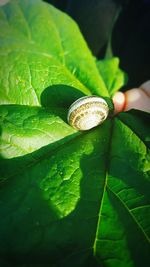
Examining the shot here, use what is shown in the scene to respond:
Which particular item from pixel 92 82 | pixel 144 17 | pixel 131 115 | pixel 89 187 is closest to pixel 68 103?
pixel 92 82

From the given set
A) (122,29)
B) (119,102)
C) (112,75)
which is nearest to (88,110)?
(119,102)

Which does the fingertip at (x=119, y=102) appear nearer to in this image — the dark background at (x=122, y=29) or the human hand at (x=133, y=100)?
the human hand at (x=133, y=100)

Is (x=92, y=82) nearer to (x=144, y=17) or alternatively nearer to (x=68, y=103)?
(x=68, y=103)

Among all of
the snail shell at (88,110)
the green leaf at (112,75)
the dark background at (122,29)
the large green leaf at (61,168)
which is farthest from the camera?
the dark background at (122,29)

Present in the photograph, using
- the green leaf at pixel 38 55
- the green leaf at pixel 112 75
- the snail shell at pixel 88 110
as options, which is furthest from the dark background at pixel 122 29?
the snail shell at pixel 88 110

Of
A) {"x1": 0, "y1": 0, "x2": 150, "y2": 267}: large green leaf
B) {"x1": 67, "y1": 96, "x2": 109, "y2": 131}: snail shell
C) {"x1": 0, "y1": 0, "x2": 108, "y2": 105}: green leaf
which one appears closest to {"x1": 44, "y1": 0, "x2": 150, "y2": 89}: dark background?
{"x1": 0, "y1": 0, "x2": 108, "y2": 105}: green leaf

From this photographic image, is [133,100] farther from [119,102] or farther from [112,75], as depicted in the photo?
[112,75]
